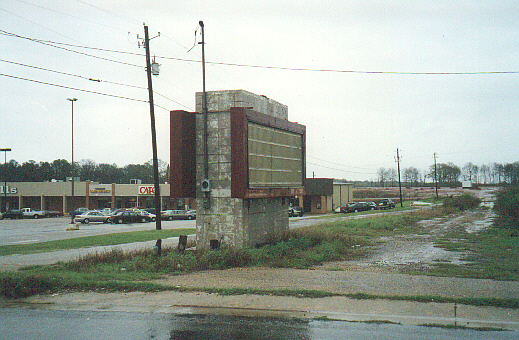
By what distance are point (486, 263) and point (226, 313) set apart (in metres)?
10.3

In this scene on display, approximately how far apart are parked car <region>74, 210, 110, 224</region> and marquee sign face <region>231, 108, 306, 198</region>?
36402 millimetres

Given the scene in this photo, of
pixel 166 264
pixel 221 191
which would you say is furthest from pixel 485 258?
pixel 166 264

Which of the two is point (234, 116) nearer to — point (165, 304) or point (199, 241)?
point (199, 241)

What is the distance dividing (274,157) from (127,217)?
34608 millimetres

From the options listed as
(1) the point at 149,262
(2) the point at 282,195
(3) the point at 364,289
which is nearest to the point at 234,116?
(2) the point at 282,195

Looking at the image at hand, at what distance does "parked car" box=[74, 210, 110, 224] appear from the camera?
4869cm

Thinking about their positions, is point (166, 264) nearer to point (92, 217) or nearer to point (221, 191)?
point (221, 191)

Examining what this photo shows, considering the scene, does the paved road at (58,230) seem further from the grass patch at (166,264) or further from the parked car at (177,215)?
the grass patch at (166,264)

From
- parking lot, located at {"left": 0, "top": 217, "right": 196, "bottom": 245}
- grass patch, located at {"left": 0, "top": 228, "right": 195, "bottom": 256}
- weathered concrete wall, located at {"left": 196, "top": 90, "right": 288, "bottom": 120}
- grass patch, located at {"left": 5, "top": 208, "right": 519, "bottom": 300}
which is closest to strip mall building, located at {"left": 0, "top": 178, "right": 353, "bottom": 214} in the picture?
parking lot, located at {"left": 0, "top": 217, "right": 196, "bottom": 245}

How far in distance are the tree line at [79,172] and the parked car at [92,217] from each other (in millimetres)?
57642

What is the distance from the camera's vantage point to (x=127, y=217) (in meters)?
47.7

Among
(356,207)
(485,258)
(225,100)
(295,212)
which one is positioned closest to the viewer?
(485,258)

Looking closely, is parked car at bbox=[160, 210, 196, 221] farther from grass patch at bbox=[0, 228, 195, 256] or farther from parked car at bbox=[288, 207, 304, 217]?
grass patch at bbox=[0, 228, 195, 256]

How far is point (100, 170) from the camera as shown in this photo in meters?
139
